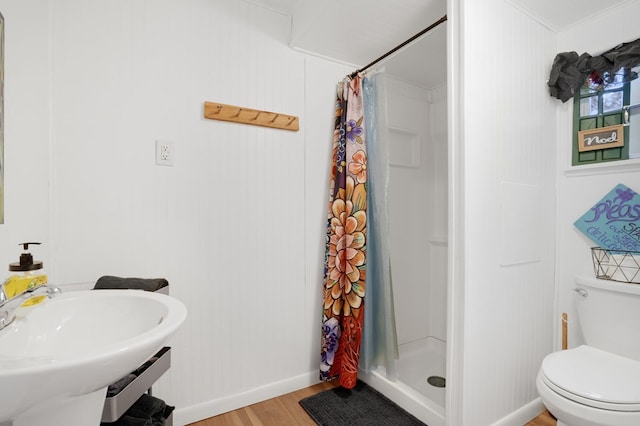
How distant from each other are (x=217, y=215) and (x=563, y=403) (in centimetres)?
173

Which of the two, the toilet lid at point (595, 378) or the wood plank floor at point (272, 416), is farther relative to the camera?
the wood plank floor at point (272, 416)

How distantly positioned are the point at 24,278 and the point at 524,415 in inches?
87.2

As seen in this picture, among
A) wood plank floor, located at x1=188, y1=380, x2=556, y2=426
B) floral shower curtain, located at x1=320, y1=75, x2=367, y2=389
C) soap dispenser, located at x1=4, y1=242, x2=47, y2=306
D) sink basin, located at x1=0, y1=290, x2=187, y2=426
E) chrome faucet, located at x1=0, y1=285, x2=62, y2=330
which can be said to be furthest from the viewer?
floral shower curtain, located at x1=320, y1=75, x2=367, y2=389

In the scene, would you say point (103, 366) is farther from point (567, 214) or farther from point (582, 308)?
point (567, 214)

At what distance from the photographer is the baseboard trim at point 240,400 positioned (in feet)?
5.11

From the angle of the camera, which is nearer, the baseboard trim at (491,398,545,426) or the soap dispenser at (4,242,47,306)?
the soap dispenser at (4,242,47,306)

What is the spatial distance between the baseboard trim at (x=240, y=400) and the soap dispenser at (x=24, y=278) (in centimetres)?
108

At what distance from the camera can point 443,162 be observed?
249 cm

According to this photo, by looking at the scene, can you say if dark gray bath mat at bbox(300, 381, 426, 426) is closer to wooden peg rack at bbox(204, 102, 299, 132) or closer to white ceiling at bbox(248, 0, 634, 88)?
wooden peg rack at bbox(204, 102, 299, 132)

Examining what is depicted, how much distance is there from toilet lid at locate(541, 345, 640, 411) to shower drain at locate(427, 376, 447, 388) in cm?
81

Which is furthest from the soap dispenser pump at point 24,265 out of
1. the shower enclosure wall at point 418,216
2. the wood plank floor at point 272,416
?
the shower enclosure wall at point 418,216

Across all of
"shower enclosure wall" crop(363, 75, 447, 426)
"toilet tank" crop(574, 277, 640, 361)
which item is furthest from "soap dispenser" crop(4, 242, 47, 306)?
"toilet tank" crop(574, 277, 640, 361)

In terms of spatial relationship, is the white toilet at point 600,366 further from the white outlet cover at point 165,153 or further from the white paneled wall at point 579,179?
the white outlet cover at point 165,153

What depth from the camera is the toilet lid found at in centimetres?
109
